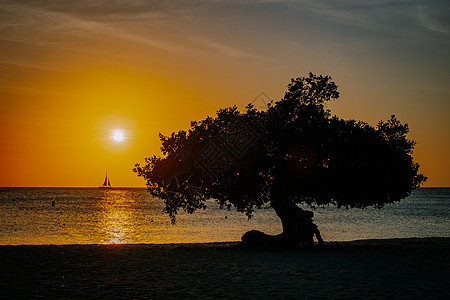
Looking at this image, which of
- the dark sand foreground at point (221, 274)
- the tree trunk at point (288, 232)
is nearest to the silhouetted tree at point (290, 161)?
the tree trunk at point (288, 232)

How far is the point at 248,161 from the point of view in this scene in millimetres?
29297

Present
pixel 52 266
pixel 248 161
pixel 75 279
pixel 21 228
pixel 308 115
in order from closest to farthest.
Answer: pixel 75 279 → pixel 52 266 → pixel 248 161 → pixel 308 115 → pixel 21 228

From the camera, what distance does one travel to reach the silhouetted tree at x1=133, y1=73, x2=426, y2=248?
29.9m

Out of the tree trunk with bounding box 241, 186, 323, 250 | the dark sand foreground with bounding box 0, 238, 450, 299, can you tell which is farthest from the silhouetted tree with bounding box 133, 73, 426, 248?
the dark sand foreground with bounding box 0, 238, 450, 299

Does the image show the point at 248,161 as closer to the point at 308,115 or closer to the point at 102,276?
the point at 308,115

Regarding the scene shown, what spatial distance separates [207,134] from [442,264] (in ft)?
50.9

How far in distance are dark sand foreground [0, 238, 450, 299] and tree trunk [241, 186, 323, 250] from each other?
137 cm

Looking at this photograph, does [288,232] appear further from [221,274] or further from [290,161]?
[221,274]

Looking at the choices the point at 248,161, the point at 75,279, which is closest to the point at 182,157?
→ the point at 248,161

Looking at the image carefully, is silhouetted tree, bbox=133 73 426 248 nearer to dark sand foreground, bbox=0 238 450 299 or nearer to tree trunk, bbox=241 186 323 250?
tree trunk, bbox=241 186 323 250

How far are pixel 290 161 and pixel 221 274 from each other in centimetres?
1089

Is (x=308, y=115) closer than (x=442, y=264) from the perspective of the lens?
No

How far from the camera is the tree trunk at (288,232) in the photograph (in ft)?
104

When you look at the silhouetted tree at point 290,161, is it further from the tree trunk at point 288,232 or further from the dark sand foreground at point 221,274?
the dark sand foreground at point 221,274
